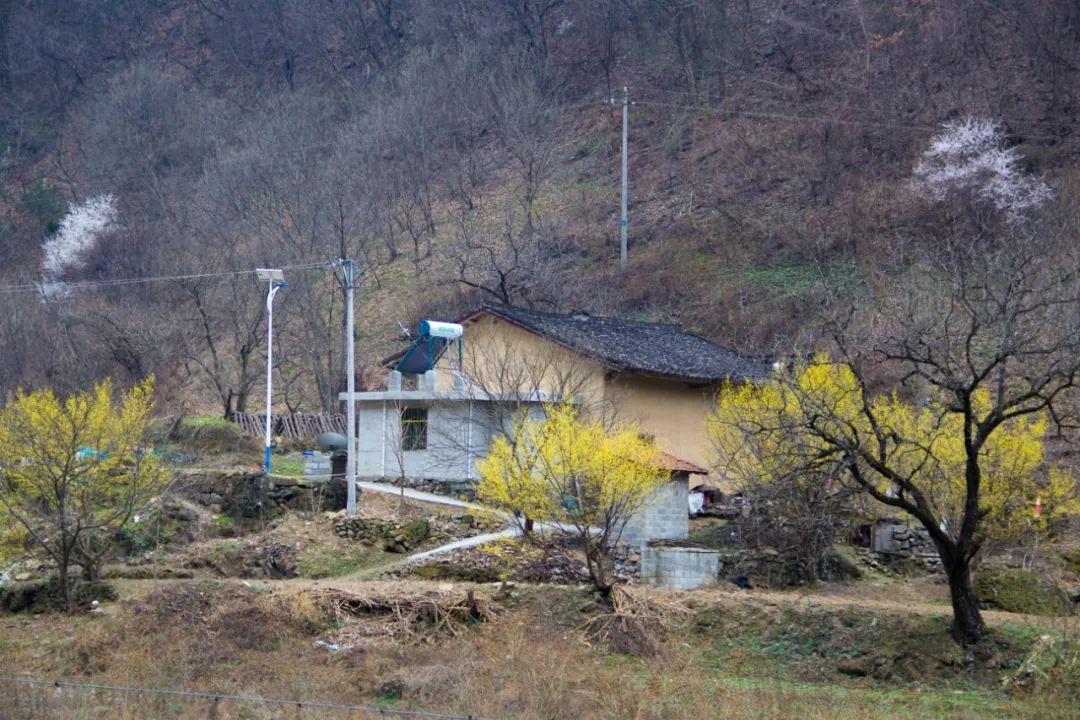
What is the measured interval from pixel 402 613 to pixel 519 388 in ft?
32.9

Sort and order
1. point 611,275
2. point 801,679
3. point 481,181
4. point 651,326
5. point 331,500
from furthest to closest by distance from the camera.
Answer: point 481,181, point 611,275, point 651,326, point 331,500, point 801,679

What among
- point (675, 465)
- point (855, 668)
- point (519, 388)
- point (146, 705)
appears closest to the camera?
point (146, 705)

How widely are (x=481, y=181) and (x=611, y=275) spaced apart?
14543 mm

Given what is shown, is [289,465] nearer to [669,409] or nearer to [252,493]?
[252,493]

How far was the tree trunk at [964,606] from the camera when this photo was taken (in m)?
14.9

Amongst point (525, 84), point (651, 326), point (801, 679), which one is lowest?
point (801, 679)

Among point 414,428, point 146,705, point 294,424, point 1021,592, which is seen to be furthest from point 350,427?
point 1021,592

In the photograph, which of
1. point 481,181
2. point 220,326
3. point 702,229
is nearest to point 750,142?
point 702,229

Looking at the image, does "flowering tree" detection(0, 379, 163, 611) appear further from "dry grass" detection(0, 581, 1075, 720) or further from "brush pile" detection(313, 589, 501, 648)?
"brush pile" detection(313, 589, 501, 648)

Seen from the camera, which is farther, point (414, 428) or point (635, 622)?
point (414, 428)

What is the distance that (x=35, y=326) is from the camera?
151ft

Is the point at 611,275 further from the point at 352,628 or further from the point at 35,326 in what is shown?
the point at 352,628

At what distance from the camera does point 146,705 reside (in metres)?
13.6

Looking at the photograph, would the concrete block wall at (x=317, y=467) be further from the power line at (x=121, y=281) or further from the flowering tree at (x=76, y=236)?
the flowering tree at (x=76, y=236)
